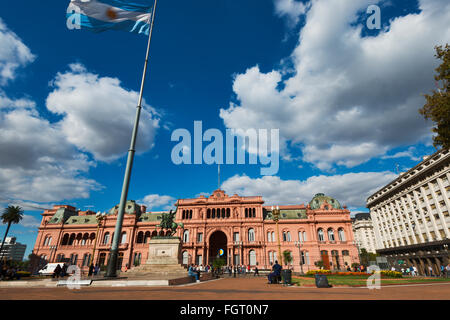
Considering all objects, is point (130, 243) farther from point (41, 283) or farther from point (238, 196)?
point (41, 283)

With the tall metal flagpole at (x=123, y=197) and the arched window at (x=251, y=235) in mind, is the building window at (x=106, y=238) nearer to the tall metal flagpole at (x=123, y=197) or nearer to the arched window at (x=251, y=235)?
the arched window at (x=251, y=235)

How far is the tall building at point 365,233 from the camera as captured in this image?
122 m

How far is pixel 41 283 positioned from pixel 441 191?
59960 mm

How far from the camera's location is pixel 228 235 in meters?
49.2

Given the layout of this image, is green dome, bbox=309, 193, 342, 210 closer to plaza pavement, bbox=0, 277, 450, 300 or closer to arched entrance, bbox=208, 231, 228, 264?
arched entrance, bbox=208, 231, 228, 264

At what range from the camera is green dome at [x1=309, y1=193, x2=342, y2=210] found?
51.5 meters

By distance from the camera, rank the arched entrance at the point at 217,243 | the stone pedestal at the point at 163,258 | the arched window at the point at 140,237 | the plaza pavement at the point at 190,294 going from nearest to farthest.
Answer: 1. the plaza pavement at the point at 190,294
2. the stone pedestal at the point at 163,258
3. the arched entrance at the point at 217,243
4. the arched window at the point at 140,237

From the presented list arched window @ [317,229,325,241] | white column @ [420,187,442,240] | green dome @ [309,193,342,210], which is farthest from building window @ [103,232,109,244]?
white column @ [420,187,442,240]

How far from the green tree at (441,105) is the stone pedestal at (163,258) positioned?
68.6ft

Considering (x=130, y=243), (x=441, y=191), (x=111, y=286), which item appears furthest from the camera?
(x=130, y=243)

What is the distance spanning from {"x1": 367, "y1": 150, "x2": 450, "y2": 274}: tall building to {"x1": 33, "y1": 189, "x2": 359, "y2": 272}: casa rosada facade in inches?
536

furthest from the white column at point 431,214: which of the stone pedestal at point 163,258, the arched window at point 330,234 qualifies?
the stone pedestal at point 163,258
